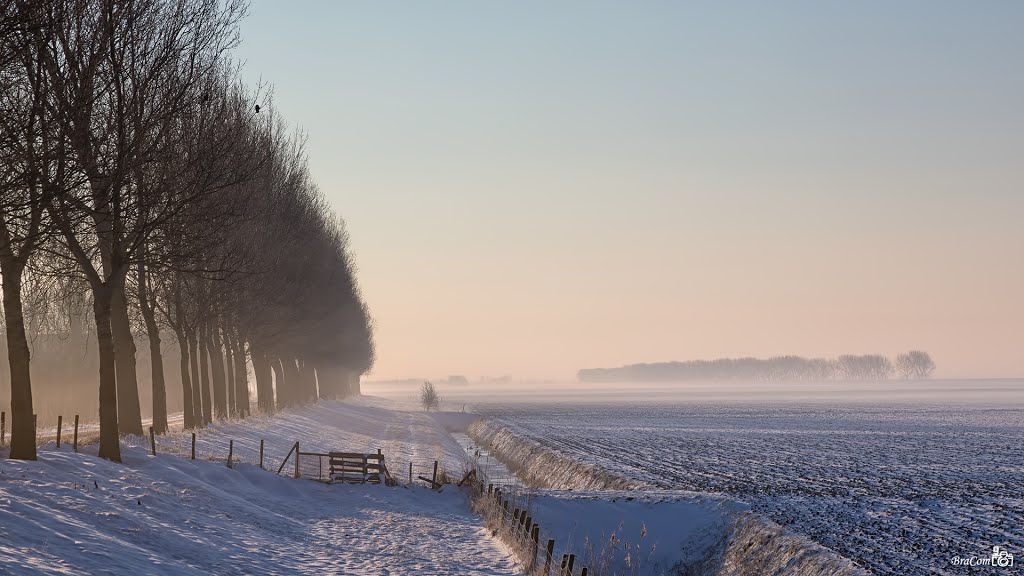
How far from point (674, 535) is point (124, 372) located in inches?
742

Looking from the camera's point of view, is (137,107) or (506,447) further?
(506,447)

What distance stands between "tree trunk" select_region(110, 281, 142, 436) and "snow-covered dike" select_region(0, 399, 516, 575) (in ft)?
4.88

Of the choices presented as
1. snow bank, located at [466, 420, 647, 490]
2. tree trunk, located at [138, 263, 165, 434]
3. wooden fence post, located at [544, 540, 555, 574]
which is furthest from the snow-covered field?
tree trunk, located at [138, 263, 165, 434]

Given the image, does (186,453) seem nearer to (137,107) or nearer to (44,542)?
(137,107)

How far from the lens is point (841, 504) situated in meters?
26.0

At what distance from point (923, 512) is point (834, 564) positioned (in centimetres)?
869

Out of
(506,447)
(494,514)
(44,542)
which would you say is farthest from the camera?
(506,447)

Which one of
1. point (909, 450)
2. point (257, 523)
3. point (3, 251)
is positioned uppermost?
point (3, 251)

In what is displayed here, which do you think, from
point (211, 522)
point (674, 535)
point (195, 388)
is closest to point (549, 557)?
point (674, 535)

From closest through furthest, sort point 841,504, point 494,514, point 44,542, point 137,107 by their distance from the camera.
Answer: point 44,542 < point 137,107 < point 494,514 < point 841,504

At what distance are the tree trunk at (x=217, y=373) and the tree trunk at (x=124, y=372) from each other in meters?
14.1

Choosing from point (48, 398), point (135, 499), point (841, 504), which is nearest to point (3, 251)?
point (135, 499)
